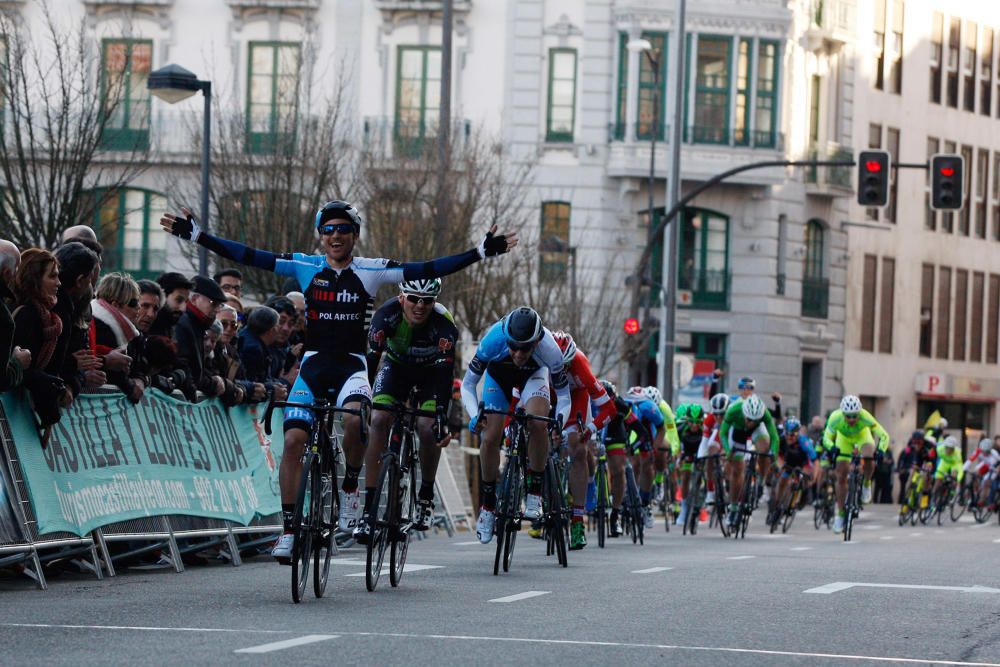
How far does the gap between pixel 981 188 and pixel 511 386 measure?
51654mm

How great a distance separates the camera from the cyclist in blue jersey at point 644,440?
2594cm

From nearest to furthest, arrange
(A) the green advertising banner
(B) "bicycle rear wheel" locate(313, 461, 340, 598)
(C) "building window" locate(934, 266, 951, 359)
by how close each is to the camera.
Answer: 1. (B) "bicycle rear wheel" locate(313, 461, 340, 598)
2. (A) the green advertising banner
3. (C) "building window" locate(934, 266, 951, 359)

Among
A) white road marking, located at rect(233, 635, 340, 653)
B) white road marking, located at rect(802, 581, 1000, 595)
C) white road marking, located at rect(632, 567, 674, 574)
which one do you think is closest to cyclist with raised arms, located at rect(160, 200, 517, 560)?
white road marking, located at rect(233, 635, 340, 653)

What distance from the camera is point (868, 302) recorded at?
58.8 meters

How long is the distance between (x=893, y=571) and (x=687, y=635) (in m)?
6.91

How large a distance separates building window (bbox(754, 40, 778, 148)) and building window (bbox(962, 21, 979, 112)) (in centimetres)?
1452

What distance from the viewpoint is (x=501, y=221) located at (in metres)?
41.0

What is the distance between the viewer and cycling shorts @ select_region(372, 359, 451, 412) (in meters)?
13.7

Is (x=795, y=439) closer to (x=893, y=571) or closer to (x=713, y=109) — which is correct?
(x=893, y=571)

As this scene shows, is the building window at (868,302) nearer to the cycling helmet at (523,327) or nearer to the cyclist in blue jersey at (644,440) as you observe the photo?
the cyclist in blue jersey at (644,440)

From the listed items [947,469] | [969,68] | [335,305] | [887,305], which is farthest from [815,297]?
[335,305]

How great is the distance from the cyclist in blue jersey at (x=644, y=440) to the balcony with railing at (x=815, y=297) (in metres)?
27.5

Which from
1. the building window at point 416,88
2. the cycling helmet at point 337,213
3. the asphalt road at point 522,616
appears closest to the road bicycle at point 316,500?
the asphalt road at point 522,616

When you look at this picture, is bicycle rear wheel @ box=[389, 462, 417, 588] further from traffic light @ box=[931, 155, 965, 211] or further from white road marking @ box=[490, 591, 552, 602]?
traffic light @ box=[931, 155, 965, 211]
